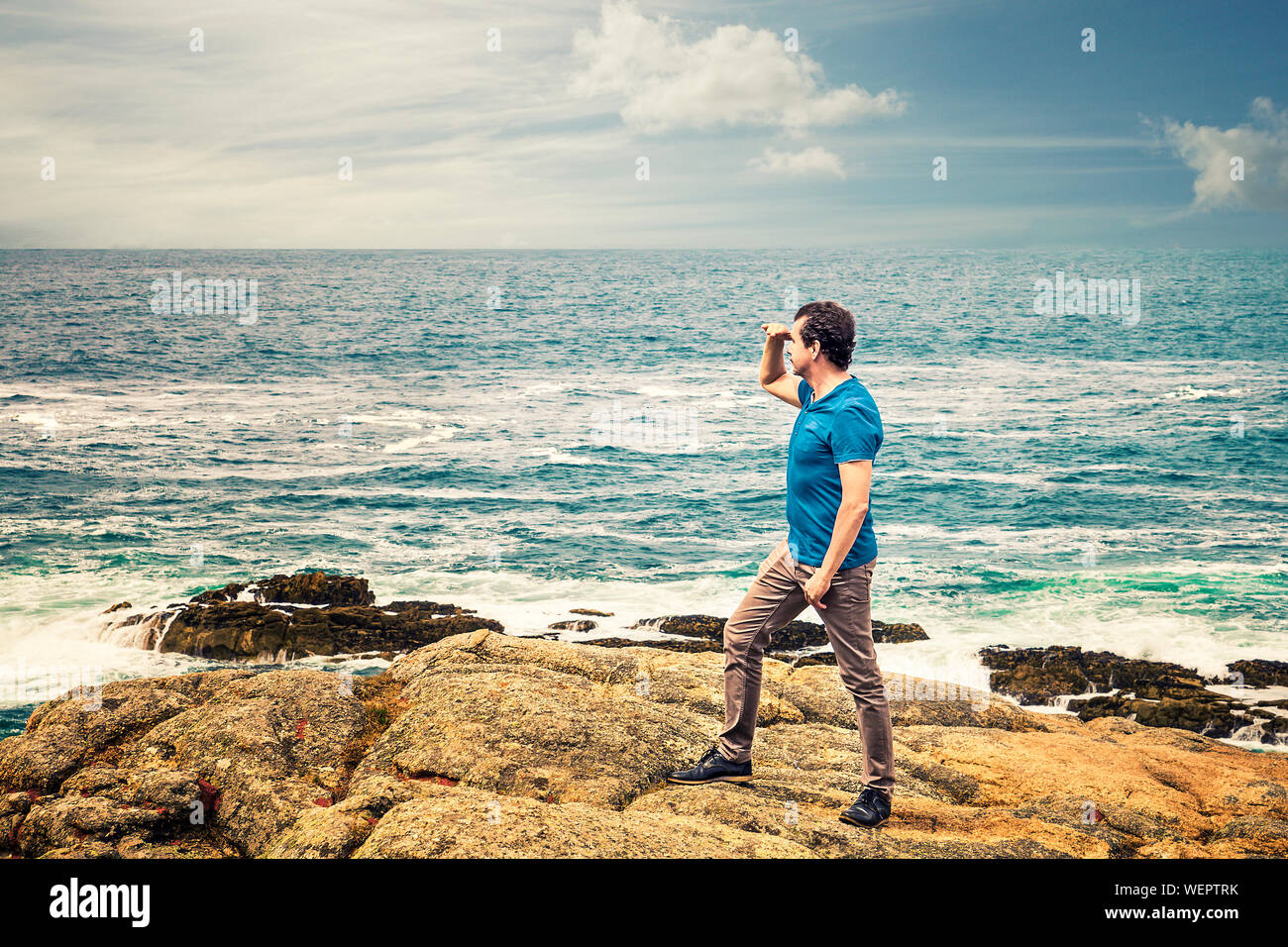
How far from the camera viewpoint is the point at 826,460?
14.9ft

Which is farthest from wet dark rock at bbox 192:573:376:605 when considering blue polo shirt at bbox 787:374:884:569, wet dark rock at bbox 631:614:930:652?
blue polo shirt at bbox 787:374:884:569

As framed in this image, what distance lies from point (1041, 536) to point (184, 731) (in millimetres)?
19800

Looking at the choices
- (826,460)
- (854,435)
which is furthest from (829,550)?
(854,435)

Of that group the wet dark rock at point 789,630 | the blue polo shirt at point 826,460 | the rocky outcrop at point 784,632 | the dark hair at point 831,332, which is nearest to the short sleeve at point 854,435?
the blue polo shirt at point 826,460

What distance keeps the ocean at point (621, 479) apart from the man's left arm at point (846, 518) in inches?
380

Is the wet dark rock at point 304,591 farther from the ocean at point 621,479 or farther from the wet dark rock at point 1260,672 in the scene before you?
the wet dark rock at point 1260,672

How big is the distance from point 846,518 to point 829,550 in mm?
201

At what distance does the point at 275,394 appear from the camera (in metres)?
40.7

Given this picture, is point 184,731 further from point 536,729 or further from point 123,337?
point 123,337

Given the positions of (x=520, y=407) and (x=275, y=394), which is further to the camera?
(x=275, y=394)

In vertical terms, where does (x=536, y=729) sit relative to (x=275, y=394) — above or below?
below

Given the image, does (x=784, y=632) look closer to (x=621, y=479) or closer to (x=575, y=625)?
(x=575, y=625)

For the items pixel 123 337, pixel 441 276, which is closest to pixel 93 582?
pixel 123 337
